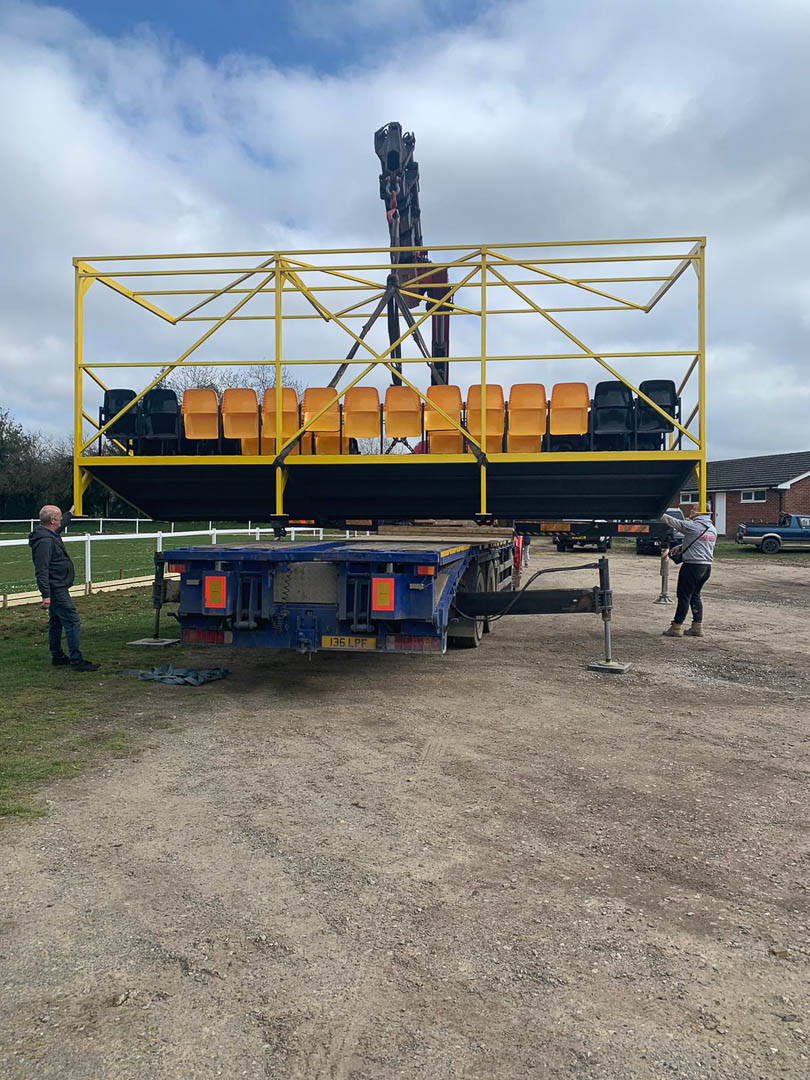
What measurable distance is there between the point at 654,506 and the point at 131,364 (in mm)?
6197

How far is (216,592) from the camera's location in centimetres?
638

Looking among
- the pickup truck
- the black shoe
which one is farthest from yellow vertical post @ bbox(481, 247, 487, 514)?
the pickup truck

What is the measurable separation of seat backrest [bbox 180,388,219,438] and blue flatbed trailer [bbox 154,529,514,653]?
80.9 inches

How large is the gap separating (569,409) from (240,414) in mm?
3536

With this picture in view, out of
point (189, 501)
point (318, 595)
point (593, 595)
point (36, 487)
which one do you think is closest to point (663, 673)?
point (593, 595)

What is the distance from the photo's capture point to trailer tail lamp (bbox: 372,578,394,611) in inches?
238

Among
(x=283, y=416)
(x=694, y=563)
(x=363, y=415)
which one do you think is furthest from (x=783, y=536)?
(x=283, y=416)

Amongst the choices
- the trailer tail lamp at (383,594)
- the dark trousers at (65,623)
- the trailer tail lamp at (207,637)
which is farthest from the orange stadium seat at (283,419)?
the trailer tail lamp at (383,594)

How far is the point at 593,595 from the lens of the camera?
7668 mm

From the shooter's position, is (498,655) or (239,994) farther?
(498,655)

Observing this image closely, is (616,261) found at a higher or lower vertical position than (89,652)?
higher

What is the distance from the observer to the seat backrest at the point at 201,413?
8.33 metres

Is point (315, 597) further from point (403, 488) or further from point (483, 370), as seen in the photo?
point (483, 370)

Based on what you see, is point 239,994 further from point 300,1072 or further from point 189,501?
point 189,501
